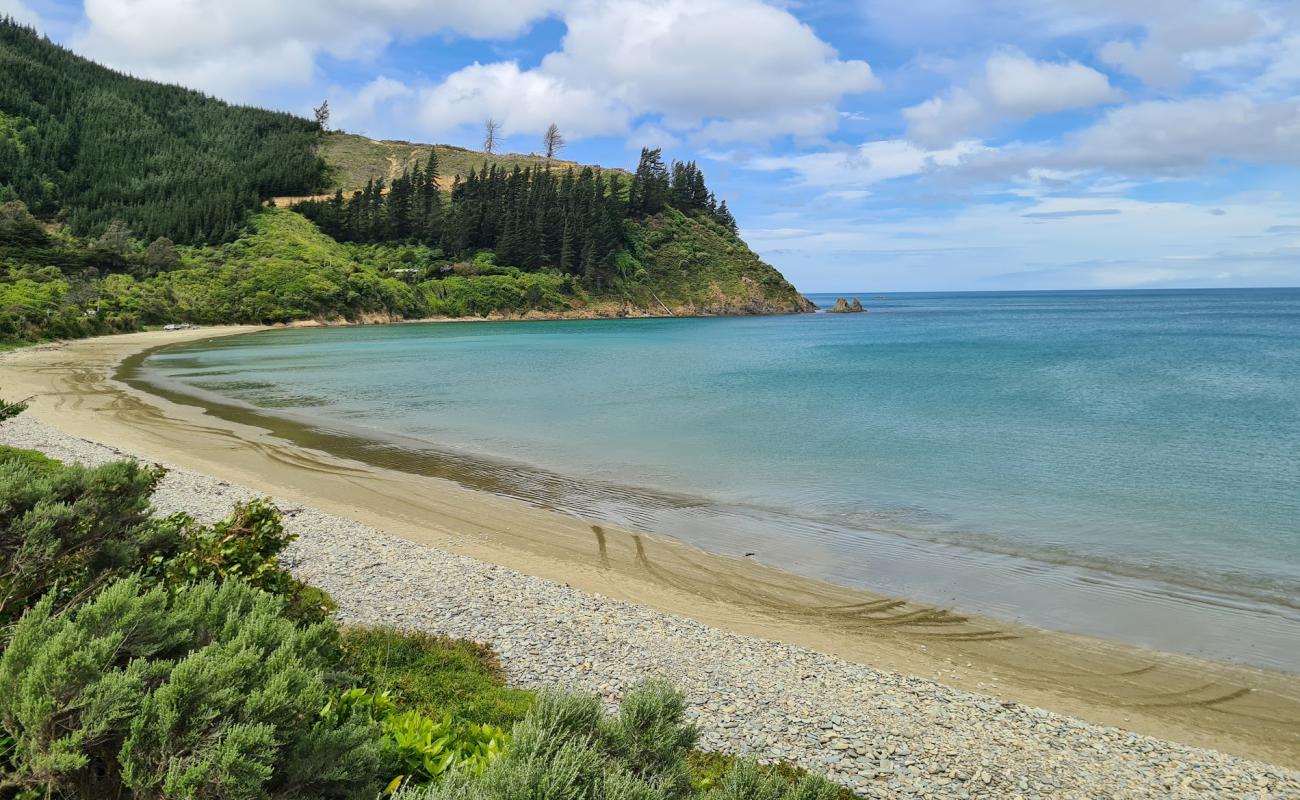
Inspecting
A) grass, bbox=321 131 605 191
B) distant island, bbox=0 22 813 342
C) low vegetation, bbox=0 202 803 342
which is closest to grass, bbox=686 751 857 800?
low vegetation, bbox=0 202 803 342

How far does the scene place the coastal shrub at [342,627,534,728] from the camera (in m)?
6.40

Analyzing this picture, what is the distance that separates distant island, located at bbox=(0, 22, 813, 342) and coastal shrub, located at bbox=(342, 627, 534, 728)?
2619 inches

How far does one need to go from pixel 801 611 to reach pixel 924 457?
41.8 feet

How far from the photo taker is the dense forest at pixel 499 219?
114 metres

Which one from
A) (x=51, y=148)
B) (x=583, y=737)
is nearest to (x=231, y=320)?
(x=51, y=148)

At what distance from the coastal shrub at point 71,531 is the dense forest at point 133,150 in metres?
108

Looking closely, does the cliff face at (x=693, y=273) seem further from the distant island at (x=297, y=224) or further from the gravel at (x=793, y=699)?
the gravel at (x=793, y=699)

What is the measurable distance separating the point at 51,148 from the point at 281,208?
37.9 meters

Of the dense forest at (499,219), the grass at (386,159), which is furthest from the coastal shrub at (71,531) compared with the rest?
the grass at (386,159)

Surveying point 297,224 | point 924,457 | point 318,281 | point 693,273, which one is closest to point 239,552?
point 924,457

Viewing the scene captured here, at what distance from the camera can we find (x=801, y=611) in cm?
1099

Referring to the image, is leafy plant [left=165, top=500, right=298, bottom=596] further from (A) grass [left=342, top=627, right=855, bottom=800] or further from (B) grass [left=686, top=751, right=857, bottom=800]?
(B) grass [left=686, top=751, right=857, bottom=800]

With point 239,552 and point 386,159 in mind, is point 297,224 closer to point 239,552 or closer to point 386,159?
point 386,159

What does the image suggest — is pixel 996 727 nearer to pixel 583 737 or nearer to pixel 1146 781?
pixel 1146 781
